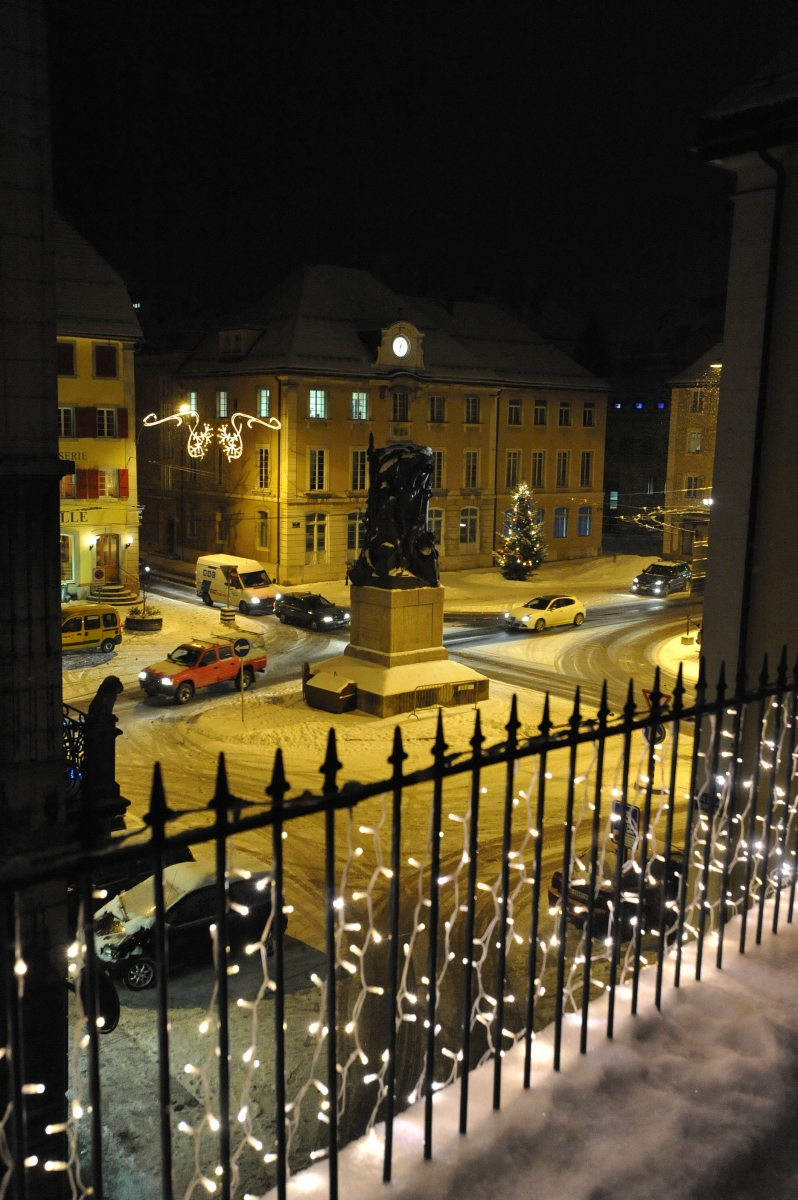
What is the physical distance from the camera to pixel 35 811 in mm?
7504

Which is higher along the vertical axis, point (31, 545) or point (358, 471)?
point (31, 545)

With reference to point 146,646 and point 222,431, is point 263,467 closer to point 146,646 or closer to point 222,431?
point 222,431

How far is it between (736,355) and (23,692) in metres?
7.38

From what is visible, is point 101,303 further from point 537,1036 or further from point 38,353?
point 537,1036

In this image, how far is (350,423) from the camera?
4278 cm

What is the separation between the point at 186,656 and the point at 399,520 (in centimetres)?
616

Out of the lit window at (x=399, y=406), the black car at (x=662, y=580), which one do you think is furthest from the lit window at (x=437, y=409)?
the black car at (x=662, y=580)

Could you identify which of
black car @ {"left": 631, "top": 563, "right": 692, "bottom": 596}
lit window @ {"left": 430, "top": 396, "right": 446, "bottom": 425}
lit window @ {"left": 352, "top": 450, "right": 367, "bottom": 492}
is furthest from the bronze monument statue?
lit window @ {"left": 430, "top": 396, "right": 446, "bottom": 425}

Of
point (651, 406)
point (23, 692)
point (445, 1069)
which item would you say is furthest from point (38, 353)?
point (651, 406)

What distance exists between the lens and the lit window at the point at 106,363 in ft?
119

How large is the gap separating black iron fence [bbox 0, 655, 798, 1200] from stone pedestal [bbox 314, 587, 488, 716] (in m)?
4.06

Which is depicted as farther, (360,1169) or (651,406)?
(651,406)

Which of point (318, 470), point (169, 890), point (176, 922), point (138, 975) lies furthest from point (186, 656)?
point (318, 470)

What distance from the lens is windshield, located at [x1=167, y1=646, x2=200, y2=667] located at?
2438 centimetres
